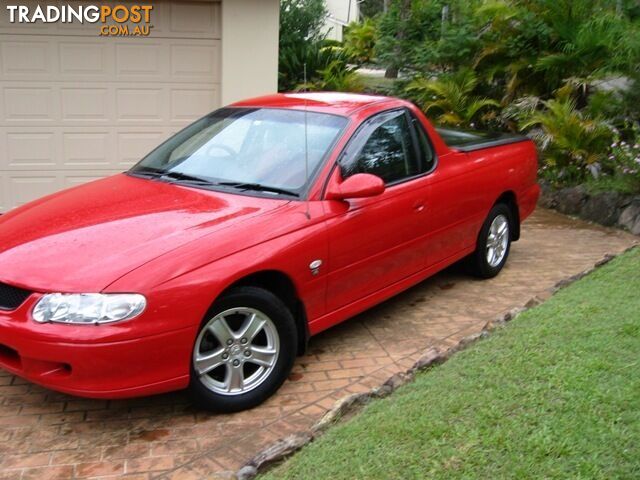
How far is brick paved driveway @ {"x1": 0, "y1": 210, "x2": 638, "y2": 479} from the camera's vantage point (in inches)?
144

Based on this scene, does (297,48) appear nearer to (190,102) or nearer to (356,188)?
(190,102)

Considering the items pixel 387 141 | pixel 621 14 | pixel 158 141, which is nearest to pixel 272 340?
pixel 387 141

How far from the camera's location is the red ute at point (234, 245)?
12.0 feet

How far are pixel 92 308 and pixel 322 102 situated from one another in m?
2.57

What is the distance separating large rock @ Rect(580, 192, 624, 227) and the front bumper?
684 centimetres

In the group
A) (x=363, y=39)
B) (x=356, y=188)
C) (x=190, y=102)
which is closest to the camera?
(x=356, y=188)

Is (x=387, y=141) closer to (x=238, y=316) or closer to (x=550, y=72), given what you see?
(x=238, y=316)

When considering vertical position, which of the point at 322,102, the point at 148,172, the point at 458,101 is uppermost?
the point at 322,102

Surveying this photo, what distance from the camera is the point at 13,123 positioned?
359 inches

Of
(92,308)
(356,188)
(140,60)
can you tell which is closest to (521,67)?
(140,60)

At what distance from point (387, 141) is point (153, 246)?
2.17 metres

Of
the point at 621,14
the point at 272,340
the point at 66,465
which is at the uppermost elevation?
the point at 621,14

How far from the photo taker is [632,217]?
8859 millimetres

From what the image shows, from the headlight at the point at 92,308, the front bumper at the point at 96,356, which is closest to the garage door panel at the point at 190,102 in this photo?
the front bumper at the point at 96,356
